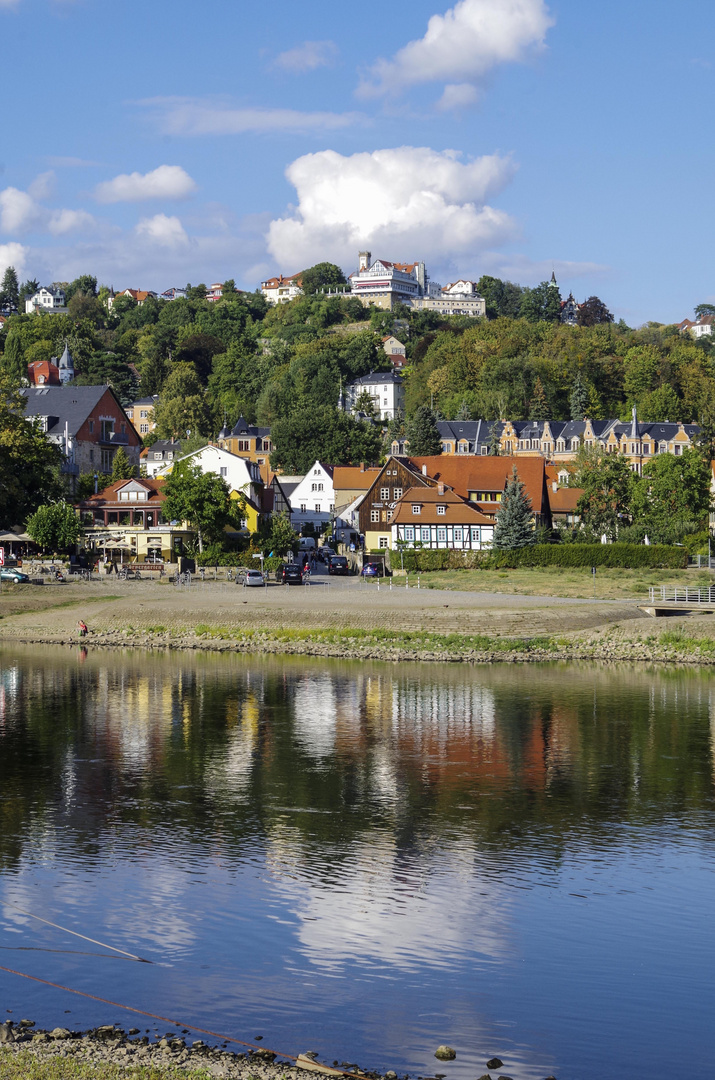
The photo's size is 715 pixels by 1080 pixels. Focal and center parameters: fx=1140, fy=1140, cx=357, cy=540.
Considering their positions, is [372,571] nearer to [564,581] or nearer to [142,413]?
[564,581]

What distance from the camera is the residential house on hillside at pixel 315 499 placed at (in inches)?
4429

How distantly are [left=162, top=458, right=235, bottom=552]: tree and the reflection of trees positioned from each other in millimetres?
27452

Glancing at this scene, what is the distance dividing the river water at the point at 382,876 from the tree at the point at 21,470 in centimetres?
4147

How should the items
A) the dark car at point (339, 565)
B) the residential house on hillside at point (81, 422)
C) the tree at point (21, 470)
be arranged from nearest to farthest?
the tree at point (21, 470) < the dark car at point (339, 565) < the residential house on hillside at point (81, 422)

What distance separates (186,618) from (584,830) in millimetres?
36098

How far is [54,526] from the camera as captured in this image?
246 feet

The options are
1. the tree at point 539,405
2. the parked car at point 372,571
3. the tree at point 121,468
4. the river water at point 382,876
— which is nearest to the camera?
the river water at point 382,876

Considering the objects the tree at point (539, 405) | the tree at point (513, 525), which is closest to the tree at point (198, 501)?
the tree at point (513, 525)

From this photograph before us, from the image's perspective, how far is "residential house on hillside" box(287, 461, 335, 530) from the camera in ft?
369

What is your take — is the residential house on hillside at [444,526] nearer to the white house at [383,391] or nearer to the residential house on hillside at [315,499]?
the residential house on hillside at [315,499]

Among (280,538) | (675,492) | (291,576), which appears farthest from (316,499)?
(291,576)

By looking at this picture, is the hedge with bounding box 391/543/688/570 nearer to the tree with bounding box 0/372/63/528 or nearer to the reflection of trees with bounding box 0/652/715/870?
the tree with bounding box 0/372/63/528

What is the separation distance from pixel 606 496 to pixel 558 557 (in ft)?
50.5

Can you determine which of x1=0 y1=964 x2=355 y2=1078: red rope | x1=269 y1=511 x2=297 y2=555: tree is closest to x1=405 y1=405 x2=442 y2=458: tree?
x1=269 y1=511 x2=297 y2=555: tree
